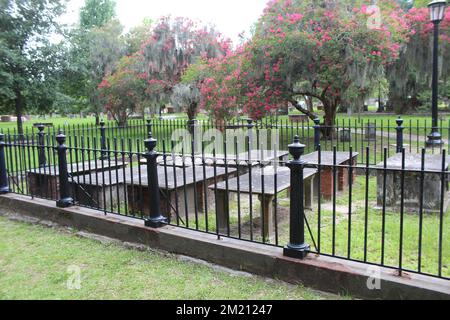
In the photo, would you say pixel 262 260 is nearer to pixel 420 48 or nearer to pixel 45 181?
pixel 45 181

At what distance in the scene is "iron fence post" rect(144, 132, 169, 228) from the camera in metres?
4.86

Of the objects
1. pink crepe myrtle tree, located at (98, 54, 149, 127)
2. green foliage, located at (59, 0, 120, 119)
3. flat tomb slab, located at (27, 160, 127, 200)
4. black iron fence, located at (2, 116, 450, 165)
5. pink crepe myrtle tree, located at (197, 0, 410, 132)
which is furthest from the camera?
pink crepe myrtle tree, located at (98, 54, 149, 127)

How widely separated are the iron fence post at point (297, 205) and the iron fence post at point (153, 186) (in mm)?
1783

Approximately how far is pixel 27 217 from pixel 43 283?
271cm

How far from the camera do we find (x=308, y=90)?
15.3 m

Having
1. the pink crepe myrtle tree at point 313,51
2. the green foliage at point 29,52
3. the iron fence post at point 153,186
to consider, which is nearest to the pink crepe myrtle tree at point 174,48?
the green foliage at point 29,52

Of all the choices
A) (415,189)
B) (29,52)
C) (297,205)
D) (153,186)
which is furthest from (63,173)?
(29,52)

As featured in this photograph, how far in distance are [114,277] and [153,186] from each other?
1.21 m

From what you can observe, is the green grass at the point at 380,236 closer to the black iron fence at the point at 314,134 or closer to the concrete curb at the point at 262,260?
the concrete curb at the point at 262,260

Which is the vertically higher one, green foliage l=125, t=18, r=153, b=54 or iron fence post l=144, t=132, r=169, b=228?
green foliage l=125, t=18, r=153, b=54

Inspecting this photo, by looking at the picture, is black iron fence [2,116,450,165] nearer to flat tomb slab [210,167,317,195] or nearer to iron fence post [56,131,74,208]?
iron fence post [56,131,74,208]

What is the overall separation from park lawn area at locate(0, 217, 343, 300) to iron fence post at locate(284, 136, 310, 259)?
1.13 feet

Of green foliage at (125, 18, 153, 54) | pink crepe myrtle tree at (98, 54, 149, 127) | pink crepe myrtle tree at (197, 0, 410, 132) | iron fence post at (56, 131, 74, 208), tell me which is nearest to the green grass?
iron fence post at (56, 131, 74, 208)
